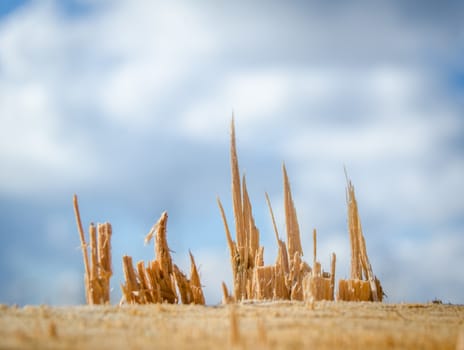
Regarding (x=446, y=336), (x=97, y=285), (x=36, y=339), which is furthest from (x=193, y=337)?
(x=97, y=285)

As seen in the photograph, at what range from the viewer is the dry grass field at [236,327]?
10508 millimetres

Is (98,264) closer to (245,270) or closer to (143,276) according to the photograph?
(143,276)

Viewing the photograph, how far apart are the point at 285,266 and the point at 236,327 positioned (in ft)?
35.3

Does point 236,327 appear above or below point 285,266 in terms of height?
below

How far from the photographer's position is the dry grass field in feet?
34.5

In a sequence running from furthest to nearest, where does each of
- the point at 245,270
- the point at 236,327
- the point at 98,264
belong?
1. the point at 245,270
2. the point at 98,264
3. the point at 236,327

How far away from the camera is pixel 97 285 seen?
60.9ft

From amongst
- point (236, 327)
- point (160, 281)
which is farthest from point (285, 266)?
point (236, 327)

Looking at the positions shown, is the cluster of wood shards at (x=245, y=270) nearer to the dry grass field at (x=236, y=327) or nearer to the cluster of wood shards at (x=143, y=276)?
the cluster of wood shards at (x=143, y=276)

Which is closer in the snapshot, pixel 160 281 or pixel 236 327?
pixel 236 327

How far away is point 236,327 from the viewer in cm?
1070

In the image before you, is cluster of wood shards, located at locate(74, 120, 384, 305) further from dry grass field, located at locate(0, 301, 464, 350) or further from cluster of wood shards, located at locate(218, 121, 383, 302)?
dry grass field, located at locate(0, 301, 464, 350)

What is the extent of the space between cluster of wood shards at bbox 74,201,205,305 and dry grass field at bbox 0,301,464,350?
239 centimetres

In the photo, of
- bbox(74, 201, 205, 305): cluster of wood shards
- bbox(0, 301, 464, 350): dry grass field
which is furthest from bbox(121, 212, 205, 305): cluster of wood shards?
bbox(0, 301, 464, 350): dry grass field
